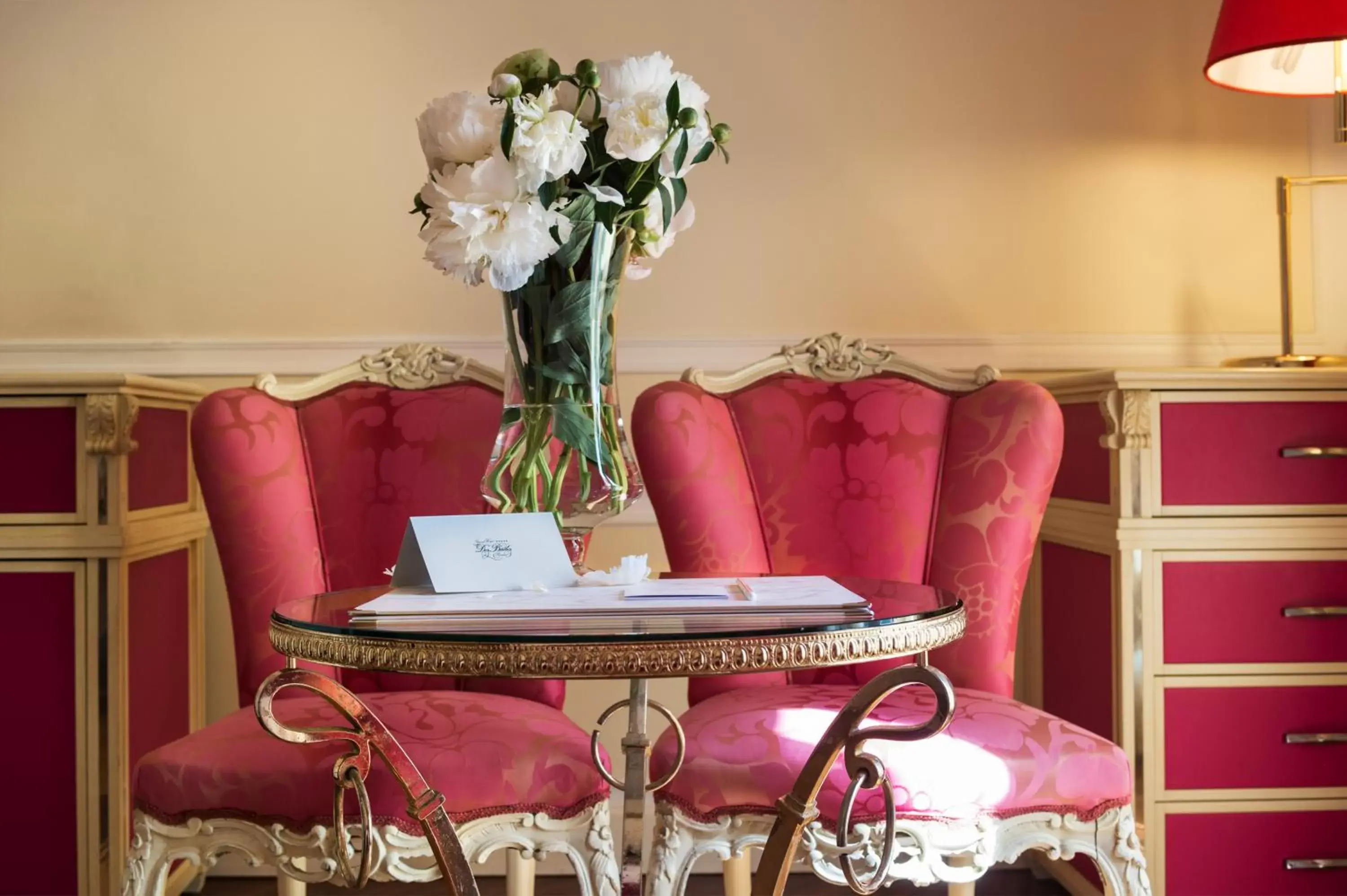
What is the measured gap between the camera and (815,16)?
2.72 m

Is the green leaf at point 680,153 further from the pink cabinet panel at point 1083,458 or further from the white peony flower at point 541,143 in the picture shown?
the pink cabinet panel at point 1083,458

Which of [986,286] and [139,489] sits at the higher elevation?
[986,286]

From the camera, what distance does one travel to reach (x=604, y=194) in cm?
137

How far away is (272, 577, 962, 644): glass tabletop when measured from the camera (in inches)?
42.1

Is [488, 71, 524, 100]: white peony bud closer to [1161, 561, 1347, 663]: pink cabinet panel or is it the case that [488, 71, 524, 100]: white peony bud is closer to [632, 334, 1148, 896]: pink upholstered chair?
[632, 334, 1148, 896]: pink upholstered chair

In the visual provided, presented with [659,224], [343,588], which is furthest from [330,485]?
[659,224]

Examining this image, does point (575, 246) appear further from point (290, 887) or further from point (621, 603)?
point (290, 887)

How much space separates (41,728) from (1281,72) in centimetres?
281

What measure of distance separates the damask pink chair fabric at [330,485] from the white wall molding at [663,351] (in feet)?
1.90

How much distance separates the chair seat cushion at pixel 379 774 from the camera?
5.16 feet

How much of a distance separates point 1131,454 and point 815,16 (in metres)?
1.26

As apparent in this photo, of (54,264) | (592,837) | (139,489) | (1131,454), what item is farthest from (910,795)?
(54,264)

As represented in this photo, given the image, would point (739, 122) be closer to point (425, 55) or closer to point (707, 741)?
point (425, 55)

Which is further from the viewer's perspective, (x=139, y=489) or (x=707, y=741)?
(x=139, y=489)
